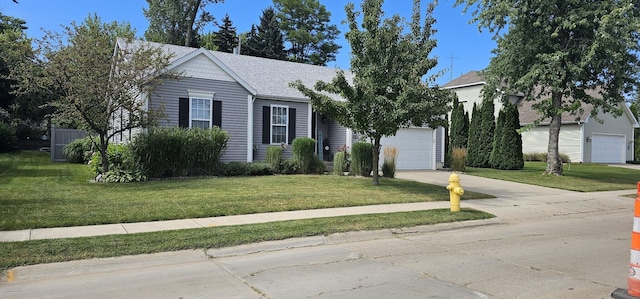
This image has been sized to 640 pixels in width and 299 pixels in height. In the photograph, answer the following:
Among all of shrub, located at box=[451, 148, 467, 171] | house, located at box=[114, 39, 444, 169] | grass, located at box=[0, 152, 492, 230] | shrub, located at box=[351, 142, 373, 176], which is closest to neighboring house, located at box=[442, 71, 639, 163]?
shrub, located at box=[451, 148, 467, 171]

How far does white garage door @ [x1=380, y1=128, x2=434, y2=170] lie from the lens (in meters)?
22.8

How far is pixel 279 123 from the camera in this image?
20.5m

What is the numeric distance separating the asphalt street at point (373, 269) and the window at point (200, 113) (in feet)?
39.0

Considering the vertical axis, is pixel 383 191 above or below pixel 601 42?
below

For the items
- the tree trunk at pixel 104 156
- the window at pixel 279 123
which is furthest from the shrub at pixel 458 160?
the tree trunk at pixel 104 156

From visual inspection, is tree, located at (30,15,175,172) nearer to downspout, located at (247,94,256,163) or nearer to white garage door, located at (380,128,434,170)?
downspout, located at (247,94,256,163)

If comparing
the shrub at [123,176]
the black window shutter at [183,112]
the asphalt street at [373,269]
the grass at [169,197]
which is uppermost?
the black window shutter at [183,112]

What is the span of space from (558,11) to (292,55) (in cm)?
3430

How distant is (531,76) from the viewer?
19.8m

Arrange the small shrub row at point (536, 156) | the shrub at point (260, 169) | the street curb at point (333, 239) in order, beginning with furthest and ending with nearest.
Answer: the small shrub row at point (536, 156) → the shrub at point (260, 169) → the street curb at point (333, 239)

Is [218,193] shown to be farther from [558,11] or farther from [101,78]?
[558,11]

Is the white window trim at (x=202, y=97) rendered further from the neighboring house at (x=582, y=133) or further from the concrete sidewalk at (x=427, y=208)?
the neighboring house at (x=582, y=133)

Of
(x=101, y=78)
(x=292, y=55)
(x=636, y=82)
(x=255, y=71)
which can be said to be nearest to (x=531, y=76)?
(x=636, y=82)

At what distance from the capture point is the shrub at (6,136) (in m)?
29.2
